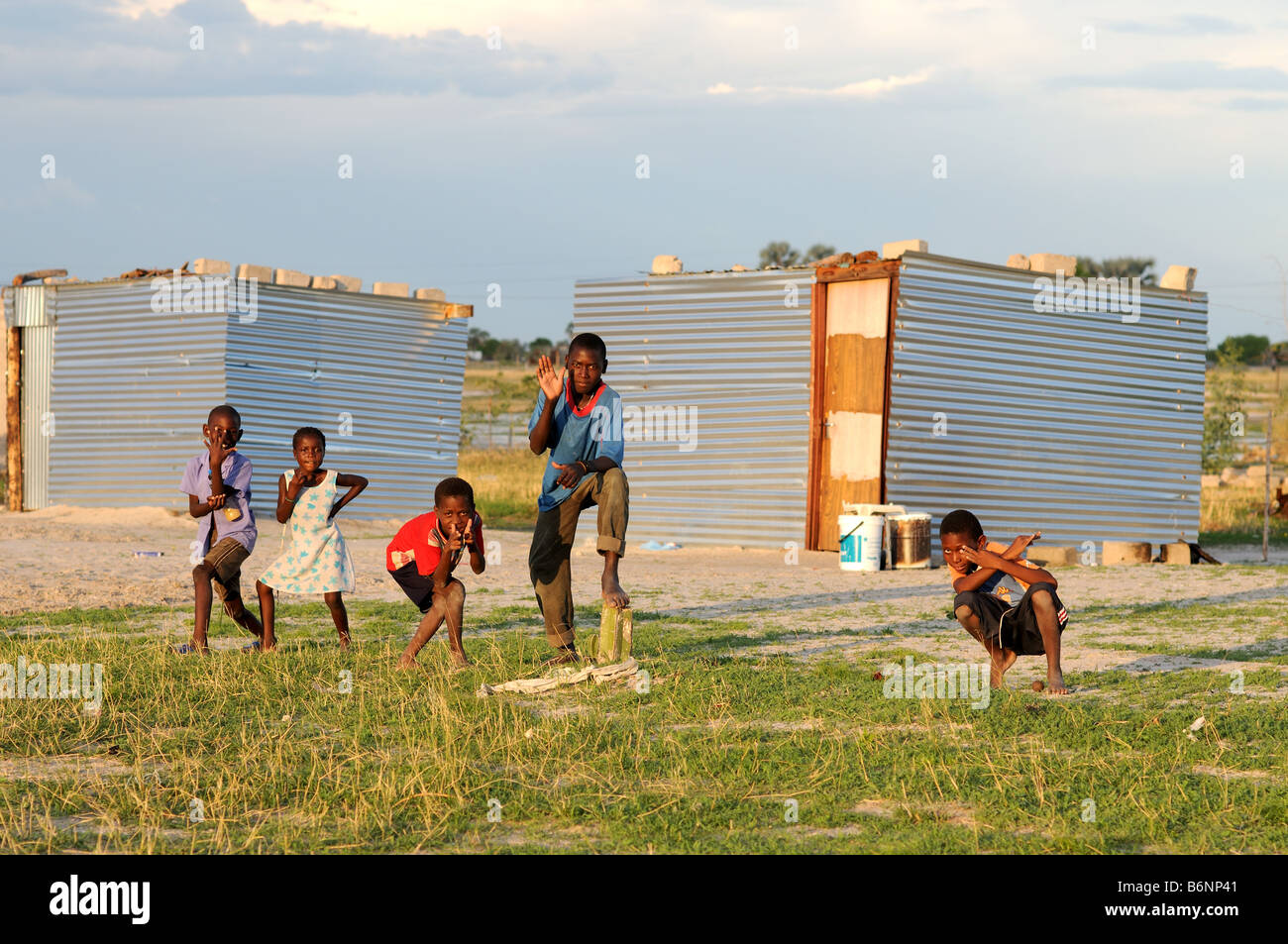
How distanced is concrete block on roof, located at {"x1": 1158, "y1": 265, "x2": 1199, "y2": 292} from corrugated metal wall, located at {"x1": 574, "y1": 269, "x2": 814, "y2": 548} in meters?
4.67

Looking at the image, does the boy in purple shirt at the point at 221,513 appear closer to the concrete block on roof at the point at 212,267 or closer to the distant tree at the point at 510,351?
the concrete block on roof at the point at 212,267

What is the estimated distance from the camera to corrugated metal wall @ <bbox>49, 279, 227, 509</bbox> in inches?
761

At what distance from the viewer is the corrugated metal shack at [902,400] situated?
1584 cm

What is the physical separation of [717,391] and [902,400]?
2336 millimetres

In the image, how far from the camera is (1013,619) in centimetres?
739

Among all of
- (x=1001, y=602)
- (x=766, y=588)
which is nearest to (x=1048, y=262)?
(x=766, y=588)

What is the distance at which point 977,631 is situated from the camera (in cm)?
737

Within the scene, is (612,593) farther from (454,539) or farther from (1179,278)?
(1179,278)

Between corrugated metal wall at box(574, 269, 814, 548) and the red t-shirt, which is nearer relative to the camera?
the red t-shirt

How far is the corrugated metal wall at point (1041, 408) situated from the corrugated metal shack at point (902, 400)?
2 cm

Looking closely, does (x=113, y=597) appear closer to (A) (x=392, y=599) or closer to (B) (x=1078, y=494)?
(A) (x=392, y=599)

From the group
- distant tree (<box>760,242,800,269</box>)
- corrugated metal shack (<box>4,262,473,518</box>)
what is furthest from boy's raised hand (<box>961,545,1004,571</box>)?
distant tree (<box>760,242,800,269</box>)

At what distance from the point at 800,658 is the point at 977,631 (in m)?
1.34

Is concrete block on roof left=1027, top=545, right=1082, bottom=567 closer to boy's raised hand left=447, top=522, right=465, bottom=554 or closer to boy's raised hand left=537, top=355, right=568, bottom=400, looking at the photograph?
boy's raised hand left=537, top=355, right=568, bottom=400
